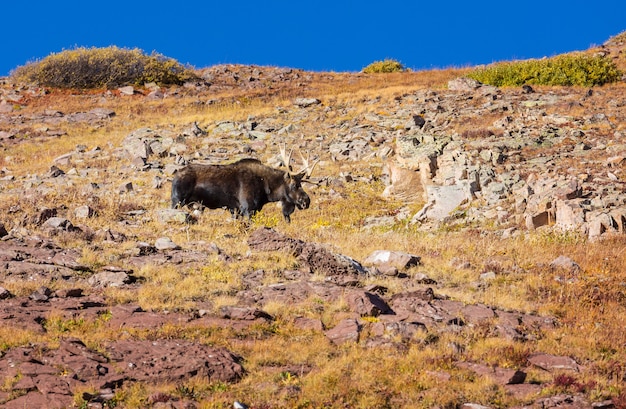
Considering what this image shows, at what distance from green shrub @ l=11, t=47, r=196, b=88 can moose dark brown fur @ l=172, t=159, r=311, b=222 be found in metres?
32.2

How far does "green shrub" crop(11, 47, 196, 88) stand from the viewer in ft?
154

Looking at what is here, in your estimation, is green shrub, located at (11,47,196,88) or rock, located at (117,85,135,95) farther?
green shrub, located at (11,47,196,88)

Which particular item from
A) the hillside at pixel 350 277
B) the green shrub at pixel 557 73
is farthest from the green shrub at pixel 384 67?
the hillside at pixel 350 277

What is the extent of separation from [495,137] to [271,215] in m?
9.68

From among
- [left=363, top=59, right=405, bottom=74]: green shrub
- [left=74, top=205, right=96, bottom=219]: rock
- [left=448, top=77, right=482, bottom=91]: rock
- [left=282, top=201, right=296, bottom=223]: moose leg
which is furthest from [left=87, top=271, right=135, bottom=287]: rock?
[left=363, top=59, right=405, bottom=74]: green shrub

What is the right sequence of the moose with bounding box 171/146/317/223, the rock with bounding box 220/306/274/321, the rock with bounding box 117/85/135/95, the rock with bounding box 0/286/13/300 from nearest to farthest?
the rock with bounding box 220/306/274/321 < the rock with bounding box 0/286/13/300 < the moose with bounding box 171/146/317/223 < the rock with bounding box 117/85/135/95

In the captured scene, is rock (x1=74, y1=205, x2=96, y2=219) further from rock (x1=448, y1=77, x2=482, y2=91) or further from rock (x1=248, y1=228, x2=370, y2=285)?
rock (x1=448, y1=77, x2=482, y2=91)

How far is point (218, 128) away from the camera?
32.7 metres

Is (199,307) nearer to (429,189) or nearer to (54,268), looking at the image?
(54,268)

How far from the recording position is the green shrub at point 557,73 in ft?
112

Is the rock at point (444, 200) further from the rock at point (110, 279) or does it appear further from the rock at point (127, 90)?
the rock at point (127, 90)

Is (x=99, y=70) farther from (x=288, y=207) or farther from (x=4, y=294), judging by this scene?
(x=4, y=294)

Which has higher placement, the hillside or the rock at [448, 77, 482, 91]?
the rock at [448, 77, 482, 91]

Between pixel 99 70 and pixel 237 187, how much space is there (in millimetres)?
34437
